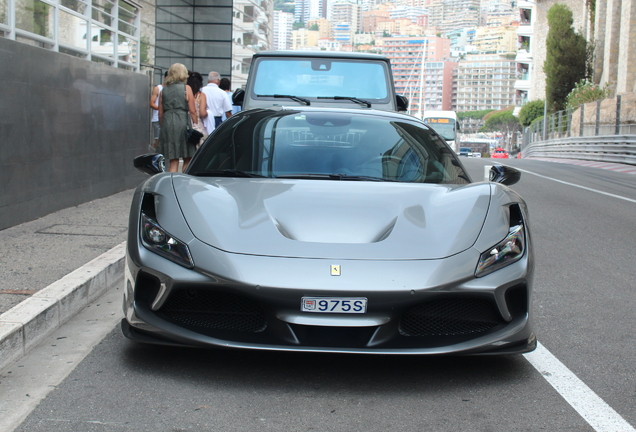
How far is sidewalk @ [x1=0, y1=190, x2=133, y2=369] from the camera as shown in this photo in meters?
3.71

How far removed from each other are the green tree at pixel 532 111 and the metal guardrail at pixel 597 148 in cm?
3598

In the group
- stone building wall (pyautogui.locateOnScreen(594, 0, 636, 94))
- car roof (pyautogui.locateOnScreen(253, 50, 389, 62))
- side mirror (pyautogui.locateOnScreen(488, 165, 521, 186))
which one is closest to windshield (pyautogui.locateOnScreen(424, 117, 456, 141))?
stone building wall (pyautogui.locateOnScreen(594, 0, 636, 94))

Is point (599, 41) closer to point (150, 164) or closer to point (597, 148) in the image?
point (597, 148)

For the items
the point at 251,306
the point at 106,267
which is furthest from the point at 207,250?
the point at 106,267

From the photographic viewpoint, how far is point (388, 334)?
10.1 ft

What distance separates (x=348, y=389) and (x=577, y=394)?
3.11 ft

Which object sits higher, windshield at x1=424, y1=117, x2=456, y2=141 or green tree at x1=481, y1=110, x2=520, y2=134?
green tree at x1=481, y1=110, x2=520, y2=134

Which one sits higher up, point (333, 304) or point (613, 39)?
point (613, 39)

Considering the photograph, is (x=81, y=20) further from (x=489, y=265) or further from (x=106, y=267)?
(x=489, y=265)

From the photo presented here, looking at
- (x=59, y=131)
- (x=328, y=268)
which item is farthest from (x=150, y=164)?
(x=59, y=131)

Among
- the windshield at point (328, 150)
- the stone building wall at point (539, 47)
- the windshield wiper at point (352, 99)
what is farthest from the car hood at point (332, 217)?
the stone building wall at point (539, 47)

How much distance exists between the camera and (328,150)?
4266 mm

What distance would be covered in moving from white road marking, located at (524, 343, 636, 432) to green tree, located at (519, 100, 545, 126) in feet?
239

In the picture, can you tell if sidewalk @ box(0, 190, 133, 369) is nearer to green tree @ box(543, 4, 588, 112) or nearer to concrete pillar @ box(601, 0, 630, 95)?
concrete pillar @ box(601, 0, 630, 95)
